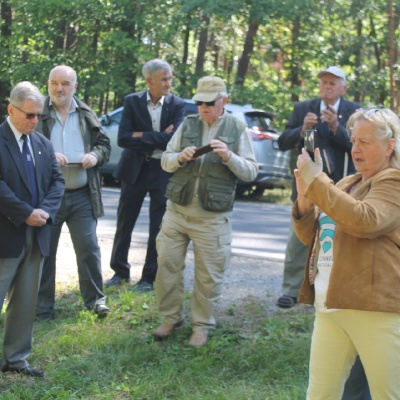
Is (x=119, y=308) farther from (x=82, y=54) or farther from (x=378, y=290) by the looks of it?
(x=82, y=54)

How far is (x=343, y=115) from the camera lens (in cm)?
690

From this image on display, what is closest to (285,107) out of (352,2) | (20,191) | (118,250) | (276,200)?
(352,2)

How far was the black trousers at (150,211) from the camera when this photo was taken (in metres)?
7.50

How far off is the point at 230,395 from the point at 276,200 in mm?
13253

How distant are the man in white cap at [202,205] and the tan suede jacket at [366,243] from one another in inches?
94.1

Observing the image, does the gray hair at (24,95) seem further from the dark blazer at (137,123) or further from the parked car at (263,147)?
the parked car at (263,147)

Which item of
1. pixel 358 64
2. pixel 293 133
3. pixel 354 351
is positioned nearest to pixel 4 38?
pixel 358 64

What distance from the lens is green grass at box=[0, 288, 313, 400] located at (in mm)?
5199

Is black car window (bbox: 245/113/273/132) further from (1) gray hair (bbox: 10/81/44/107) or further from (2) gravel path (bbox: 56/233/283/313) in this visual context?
(1) gray hair (bbox: 10/81/44/107)

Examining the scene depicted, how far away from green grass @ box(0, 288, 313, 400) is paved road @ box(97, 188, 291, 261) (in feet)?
7.84

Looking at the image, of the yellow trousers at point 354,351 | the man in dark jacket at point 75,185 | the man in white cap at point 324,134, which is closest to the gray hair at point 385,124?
the yellow trousers at point 354,351

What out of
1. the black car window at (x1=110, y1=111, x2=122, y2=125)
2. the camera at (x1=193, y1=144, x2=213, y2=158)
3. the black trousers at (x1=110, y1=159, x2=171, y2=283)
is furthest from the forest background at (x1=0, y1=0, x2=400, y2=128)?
the camera at (x1=193, y1=144, x2=213, y2=158)

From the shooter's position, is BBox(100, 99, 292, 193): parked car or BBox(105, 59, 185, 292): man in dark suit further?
BBox(100, 99, 292, 193): parked car

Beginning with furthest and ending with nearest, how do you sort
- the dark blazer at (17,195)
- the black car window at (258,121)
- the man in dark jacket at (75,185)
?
the black car window at (258,121) → the man in dark jacket at (75,185) → the dark blazer at (17,195)
